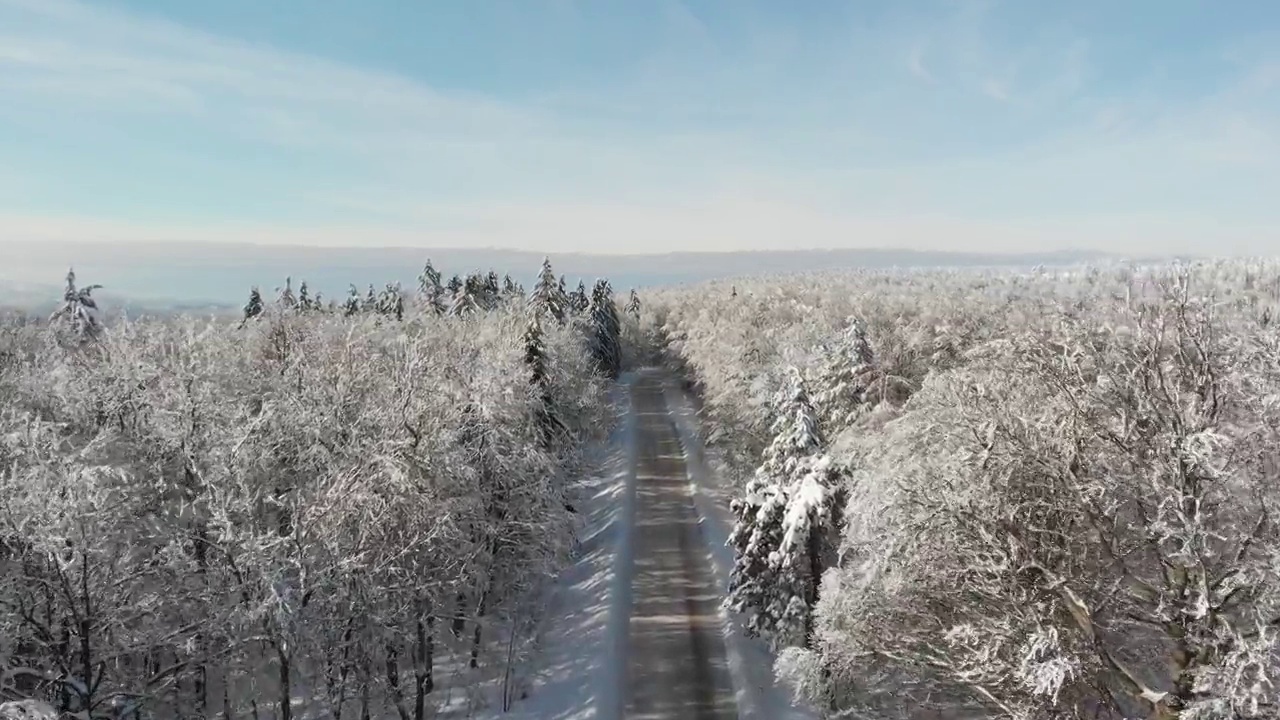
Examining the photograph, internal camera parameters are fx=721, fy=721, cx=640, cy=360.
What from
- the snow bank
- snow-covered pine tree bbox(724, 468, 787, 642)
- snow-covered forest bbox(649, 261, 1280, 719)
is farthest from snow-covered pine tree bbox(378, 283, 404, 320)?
snow-covered forest bbox(649, 261, 1280, 719)

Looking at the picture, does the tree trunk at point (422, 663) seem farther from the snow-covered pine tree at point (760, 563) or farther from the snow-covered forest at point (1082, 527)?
the snow-covered pine tree at point (760, 563)

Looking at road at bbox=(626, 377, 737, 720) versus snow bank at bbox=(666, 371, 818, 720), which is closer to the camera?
snow bank at bbox=(666, 371, 818, 720)

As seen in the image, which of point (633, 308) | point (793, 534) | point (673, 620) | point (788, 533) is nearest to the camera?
point (793, 534)

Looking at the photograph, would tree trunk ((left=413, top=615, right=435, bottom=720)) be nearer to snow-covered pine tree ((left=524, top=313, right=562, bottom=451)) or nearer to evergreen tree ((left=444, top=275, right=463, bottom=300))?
snow-covered pine tree ((left=524, top=313, right=562, bottom=451))

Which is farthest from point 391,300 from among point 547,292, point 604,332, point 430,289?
point 547,292

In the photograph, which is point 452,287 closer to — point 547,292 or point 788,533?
point 547,292

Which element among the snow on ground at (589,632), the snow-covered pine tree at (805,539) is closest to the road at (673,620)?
the snow on ground at (589,632)
